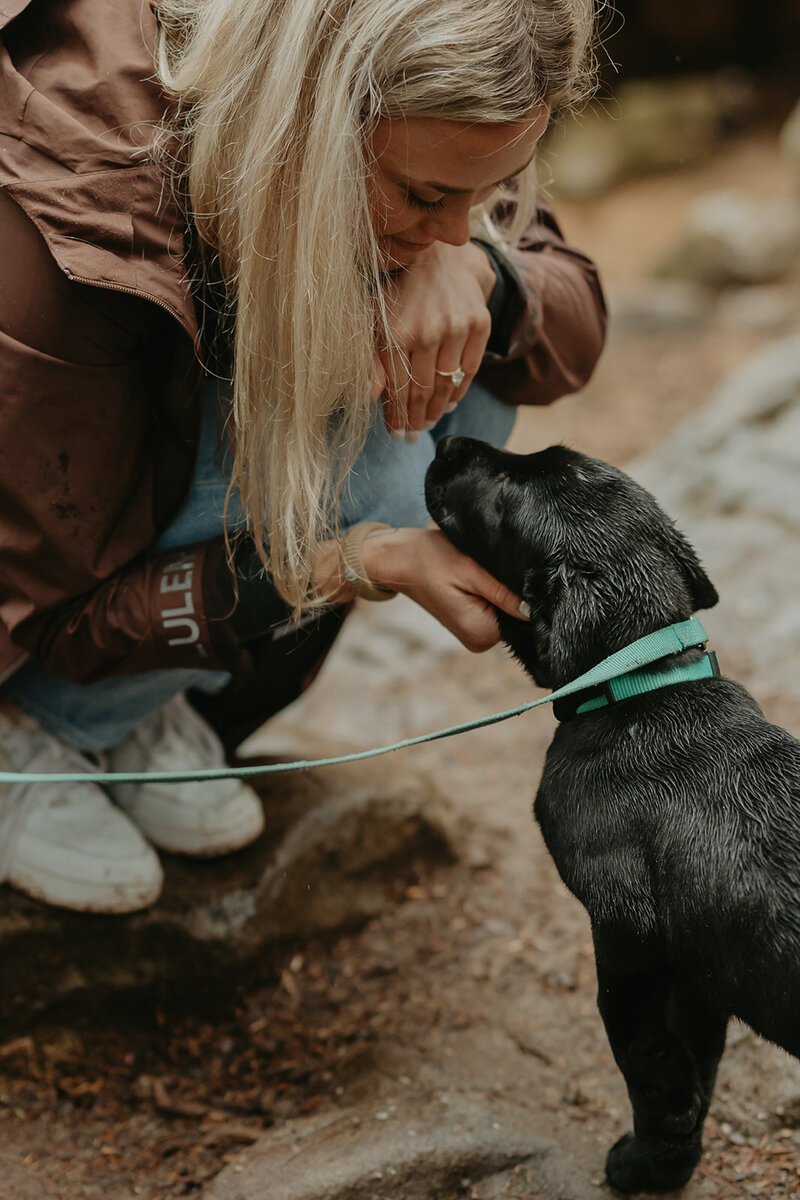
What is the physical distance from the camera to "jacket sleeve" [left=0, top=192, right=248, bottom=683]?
68.7 inches

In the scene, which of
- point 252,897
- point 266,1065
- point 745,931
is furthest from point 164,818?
point 745,931

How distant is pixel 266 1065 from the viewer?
7.82ft

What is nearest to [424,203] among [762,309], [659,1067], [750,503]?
[659,1067]

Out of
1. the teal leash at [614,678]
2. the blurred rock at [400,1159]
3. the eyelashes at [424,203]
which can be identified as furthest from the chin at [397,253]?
the blurred rock at [400,1159]

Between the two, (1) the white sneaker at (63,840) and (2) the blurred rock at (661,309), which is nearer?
(1) the white sneaker at (63,840)

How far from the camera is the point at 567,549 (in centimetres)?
180

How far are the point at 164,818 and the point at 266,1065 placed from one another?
563 mm

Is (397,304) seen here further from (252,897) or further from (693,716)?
(252,897)

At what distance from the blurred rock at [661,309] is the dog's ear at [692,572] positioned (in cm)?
577

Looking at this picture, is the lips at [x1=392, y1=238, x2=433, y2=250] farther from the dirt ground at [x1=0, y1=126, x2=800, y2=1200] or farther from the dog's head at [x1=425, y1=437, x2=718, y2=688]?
the dirt ground at [x1=0, y1=126, x2=800, y2=1200]

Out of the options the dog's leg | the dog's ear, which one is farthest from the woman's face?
the dog's leg

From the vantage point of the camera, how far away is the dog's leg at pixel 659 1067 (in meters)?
1.72

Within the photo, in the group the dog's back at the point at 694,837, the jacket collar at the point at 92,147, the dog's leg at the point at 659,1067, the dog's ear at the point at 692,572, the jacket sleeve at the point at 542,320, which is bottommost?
the dog's leg at the point at 659,1067

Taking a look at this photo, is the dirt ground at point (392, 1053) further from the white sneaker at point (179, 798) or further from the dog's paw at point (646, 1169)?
the white sneaker at point (179, 798)
